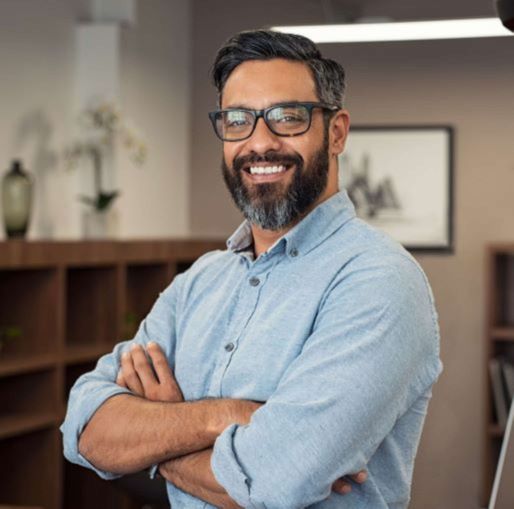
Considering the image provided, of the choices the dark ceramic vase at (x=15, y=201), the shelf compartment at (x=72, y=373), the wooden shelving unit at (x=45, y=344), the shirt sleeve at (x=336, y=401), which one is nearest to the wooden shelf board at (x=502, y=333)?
the wooden shelving unit at (x=45, y=344)

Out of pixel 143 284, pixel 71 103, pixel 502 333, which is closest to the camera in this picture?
pixel 71 103

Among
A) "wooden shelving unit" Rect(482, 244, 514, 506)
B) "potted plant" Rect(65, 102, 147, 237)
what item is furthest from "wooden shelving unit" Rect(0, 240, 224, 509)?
"wooden shelving unit" Rect(482, 244, 514, 506)

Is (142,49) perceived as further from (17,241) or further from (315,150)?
(315,150)

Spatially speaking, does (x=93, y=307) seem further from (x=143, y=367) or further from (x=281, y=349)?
(x=281, y=349)

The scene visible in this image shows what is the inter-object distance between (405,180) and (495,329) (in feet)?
2.89

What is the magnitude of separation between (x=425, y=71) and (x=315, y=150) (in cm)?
406

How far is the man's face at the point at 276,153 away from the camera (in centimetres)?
160

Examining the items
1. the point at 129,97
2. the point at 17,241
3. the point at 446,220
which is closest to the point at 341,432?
the point at 17,241

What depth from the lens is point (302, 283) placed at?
5.13 feet

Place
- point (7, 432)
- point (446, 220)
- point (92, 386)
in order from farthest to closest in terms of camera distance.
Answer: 1. point (446, 220)
2. point (7, 432)
3. point (92, 386)

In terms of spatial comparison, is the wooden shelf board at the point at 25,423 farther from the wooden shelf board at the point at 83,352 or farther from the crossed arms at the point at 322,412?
the crossed arms at the point at 322,412

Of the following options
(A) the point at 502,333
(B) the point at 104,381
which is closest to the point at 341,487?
(B) the point at 104,381

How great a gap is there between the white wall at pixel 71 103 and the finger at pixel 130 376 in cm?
251

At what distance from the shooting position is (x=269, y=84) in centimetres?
161
